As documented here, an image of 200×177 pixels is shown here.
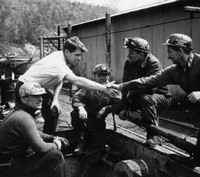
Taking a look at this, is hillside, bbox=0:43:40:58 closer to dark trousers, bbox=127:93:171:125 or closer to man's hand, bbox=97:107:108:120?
man's hand, bbox=97:107:108:120

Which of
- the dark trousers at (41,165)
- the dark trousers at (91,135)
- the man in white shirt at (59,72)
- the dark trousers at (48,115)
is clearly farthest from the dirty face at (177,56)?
the dark trousers at (48,115)

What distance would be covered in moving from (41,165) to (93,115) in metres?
2.05

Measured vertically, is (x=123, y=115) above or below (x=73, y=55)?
below

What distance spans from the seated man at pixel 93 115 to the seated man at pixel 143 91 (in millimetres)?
251

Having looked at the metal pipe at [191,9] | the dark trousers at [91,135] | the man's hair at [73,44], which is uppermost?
the metal pipe at [191,9]

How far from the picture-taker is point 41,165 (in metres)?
3.56

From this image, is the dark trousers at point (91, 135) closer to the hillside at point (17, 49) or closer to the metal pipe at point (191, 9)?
the metal pipe at point (191, 9)

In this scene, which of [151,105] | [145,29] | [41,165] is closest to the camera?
[41,165]

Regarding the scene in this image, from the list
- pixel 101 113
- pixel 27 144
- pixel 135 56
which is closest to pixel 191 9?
pixel 135 56

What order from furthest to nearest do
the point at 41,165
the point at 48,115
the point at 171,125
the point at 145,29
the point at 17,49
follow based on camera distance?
the point at 17,49, the point at 145,29, the point at 171,125, the point at 48,115, the point at 41,165

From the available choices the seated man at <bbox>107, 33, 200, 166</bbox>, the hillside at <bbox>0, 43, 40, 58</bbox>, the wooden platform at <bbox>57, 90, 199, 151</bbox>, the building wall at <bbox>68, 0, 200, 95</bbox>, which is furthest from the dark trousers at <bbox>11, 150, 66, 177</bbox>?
the hillside at <bbox>0, 43, 40, 58</bbox>

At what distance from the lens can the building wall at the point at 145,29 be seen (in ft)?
35.2

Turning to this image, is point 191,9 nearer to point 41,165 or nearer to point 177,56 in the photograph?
point 177,56

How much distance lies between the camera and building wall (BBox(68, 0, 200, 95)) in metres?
10.7
